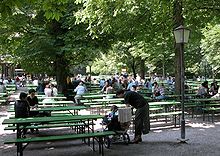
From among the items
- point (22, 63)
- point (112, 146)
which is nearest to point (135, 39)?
point (22, 63)

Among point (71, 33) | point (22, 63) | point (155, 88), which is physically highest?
point (71, 33)

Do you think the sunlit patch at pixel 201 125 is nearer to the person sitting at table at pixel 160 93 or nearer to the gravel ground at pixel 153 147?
the gravel ground at pixel 153 147

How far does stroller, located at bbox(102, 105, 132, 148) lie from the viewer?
383 inches

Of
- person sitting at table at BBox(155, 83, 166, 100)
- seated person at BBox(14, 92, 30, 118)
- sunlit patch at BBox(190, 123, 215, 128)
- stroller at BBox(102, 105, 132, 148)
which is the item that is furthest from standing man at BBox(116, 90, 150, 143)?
person sitting at table at BBox(155, 83, 166, 100)

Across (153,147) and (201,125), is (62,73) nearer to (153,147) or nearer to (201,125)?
(201,125)

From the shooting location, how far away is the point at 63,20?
23.0 meters

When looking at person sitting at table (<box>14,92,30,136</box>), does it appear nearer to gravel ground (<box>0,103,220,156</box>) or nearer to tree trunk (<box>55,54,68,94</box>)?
gravel ground (<box>0,103,220,156</box>)

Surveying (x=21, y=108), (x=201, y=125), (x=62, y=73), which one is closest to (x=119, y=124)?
(x=21, y=108)

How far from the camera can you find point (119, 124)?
33.1ft

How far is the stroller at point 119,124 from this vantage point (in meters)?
9.72

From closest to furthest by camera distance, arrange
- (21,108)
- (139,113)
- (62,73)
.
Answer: (139,113) < (21,108) < (62,73)

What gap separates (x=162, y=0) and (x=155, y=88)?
5954 millimetres

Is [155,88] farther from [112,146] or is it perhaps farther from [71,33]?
[112,146]

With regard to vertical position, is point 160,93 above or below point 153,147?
above
